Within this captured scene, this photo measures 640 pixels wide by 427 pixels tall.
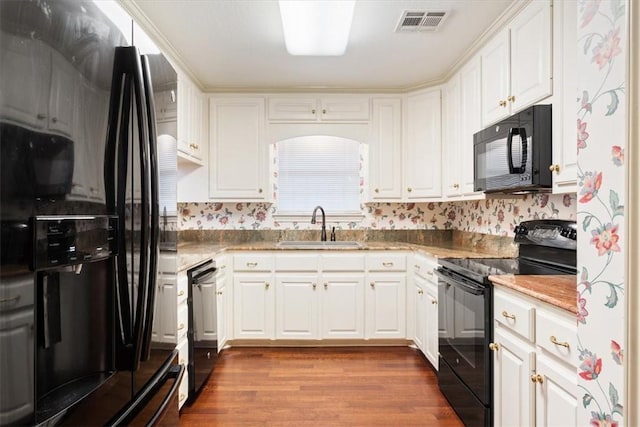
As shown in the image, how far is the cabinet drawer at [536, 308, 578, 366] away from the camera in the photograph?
1.22 meters

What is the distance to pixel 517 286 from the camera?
1.52 meters

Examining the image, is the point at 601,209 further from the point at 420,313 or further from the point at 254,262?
the point at 254,262

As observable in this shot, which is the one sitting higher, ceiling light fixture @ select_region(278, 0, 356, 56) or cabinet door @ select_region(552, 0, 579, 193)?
ceiling light fixture @ select_region(278, 0, 356, 56)

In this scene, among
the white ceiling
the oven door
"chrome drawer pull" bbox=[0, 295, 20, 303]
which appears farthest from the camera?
the white ceiling

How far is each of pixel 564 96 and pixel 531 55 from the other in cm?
39

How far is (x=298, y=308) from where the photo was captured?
3139 millimetres

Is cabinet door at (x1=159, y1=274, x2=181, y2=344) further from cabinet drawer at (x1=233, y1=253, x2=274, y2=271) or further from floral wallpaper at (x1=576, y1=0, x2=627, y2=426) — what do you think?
cabinet drawer at (x1=233, y1=253, x2=274, y2=271)

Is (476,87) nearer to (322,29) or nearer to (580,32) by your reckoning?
(322,29)

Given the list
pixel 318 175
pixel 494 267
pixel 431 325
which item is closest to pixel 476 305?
pixel 494 267

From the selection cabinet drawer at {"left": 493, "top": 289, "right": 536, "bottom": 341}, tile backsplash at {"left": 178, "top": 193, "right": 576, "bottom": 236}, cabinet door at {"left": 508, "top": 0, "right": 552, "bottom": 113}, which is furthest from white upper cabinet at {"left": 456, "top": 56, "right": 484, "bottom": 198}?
cabinet drawer at {"left": 493, "top": 289, "right": 536, "bottom": 341}

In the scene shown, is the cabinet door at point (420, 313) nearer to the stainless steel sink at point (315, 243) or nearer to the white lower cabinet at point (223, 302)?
the stainless steel sink at point (315, 243)

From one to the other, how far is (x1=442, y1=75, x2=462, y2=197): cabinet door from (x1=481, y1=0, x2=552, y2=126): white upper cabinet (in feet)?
1.51

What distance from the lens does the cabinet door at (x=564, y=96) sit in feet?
5.35

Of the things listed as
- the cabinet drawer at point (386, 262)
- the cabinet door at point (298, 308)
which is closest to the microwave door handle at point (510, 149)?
the cabinet drawer at point (386, 262)
